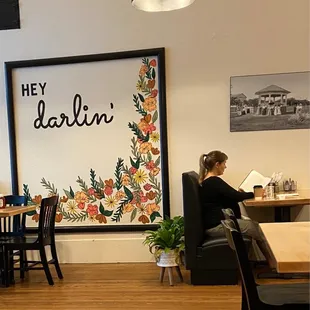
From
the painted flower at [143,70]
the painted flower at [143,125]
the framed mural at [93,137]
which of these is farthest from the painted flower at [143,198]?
the painted flower at [143,70]

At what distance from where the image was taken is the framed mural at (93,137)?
16.5 feet

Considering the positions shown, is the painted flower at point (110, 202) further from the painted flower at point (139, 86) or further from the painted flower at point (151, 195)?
the painted flower at point (139, 86)

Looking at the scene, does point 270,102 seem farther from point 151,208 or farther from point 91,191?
point 91,191

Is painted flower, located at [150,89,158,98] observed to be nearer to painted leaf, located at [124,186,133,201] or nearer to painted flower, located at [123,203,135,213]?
painted leaf, located at [124,186,133,201]

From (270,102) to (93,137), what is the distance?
6.93 ft

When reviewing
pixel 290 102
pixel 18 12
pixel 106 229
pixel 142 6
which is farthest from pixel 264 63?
pixel 18 12

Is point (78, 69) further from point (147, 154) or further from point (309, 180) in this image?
point (309, 180)

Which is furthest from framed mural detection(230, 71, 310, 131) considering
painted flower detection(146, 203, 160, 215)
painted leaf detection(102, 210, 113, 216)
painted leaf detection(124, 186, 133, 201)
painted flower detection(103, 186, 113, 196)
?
painted leaf detection(102, 210, 113, 216)

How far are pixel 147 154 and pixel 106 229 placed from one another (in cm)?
102

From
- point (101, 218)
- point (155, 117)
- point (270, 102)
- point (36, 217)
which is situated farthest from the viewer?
point (36, 217)

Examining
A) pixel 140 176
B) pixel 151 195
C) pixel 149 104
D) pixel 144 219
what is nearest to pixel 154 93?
pixel 149 104

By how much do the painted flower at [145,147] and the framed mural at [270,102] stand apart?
978 mm

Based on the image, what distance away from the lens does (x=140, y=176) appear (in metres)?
5.06

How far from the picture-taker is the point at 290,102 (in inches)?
188
